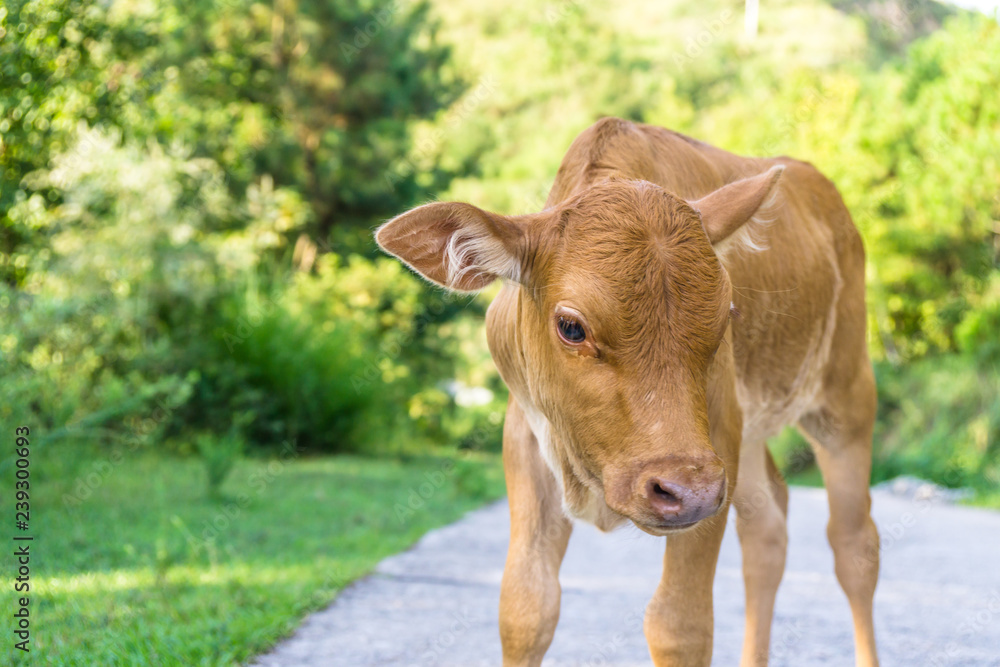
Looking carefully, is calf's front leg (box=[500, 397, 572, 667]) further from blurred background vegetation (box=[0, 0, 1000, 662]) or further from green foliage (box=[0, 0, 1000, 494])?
green foliage (box=[0, 0, 1000, 494])

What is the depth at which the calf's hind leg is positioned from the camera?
14.0ft

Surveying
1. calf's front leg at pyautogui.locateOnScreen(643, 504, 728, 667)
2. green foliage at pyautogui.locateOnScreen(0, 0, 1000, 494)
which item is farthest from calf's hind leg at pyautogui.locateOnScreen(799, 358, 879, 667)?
green foliage at pyautogui.locateOnScreen(0, 0, 1000, 494)

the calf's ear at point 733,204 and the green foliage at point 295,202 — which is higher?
the calf's ear at point 733,204

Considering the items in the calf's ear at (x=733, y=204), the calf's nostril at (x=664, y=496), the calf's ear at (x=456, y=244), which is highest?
the calf's ear at (x=733, y=204)

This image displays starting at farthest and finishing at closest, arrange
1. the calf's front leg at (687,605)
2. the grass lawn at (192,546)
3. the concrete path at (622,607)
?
the concrete path at (622,607) < the grass lawn at (192,546) < the calf's front leg at (687,605)

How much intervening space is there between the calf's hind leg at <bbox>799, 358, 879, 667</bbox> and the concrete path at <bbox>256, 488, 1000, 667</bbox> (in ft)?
1.95

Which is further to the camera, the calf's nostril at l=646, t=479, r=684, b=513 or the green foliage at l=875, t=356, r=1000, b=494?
the green foliage at l=875, t=356, r=1000, b=494

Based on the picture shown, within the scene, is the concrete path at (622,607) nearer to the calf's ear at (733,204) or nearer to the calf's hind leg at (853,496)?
Result: the calf's hind leg at (853,496)

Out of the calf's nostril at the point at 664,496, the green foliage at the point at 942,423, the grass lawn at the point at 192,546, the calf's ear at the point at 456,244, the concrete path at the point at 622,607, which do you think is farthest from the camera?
the green foliage at the point at 942,423

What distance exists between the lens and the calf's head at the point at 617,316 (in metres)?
2.38

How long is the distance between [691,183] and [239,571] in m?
3.84

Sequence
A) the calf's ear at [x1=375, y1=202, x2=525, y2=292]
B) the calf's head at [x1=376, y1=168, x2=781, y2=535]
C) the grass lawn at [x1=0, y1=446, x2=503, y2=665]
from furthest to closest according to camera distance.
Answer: the grass lawn at [x1=0, y1=446, x2=503, y2=665] < the calf's ear at [x1=375, y1=202, x2=525, y2=292] < the calf's head at [x1=376, y1=168, x2=781, y2=535]

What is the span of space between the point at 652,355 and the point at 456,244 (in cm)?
72

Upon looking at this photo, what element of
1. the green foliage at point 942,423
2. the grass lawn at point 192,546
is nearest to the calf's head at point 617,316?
the grass lawn at point 192,546
